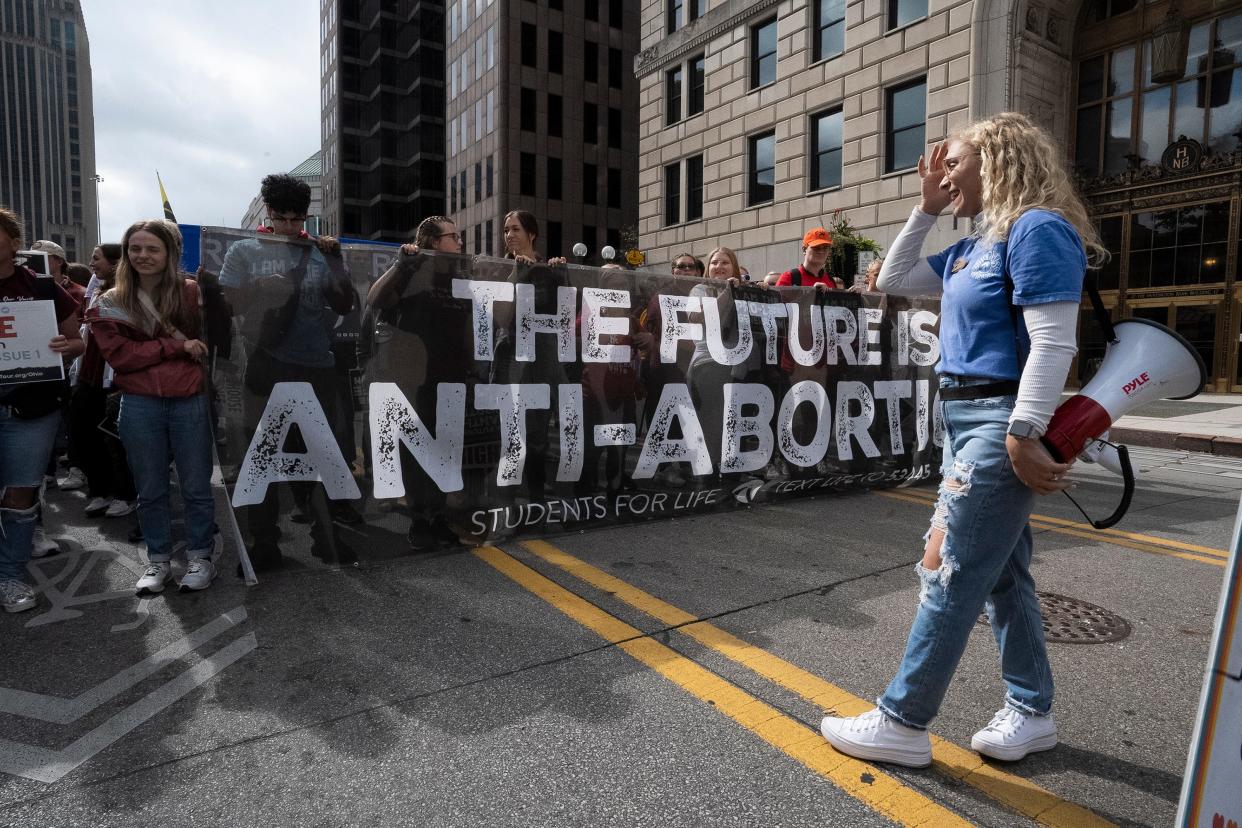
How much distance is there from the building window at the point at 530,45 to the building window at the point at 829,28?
26995mm

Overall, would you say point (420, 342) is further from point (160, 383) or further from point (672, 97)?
point (672, 97)

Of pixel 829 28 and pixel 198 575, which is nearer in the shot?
pixel 198 575

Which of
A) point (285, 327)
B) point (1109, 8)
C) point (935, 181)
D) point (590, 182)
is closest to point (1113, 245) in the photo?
point (1109, 8)

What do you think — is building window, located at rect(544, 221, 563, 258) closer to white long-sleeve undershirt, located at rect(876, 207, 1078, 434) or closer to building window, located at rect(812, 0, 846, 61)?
building window, located at rect(812, 0, 846, 61)

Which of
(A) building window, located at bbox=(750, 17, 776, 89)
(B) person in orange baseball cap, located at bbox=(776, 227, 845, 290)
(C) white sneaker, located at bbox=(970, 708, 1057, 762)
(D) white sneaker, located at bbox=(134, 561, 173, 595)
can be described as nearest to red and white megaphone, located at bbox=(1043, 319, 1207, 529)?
(C) white sneaker, located at bbox=(970, 708, 1057, 762)

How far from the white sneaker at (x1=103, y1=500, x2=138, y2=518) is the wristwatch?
5.97 m

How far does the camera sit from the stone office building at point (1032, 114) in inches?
701

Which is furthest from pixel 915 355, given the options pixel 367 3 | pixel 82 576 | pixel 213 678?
pixel 367 3

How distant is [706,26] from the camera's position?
83.7ft

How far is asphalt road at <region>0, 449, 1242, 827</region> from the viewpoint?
214 centimetres

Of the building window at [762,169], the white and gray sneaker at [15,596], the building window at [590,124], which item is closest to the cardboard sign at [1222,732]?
the white and gray sneaker at [15,596]

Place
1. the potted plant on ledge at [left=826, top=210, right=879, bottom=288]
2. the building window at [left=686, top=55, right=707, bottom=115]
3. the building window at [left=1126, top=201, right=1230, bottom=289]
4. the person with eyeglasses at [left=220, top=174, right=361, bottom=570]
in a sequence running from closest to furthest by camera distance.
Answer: the person with eyeglasses at [left=220, top=174, right=361, bottom=570] → the potted plant on ledge at [left=826, top=210, right=879, bottom=288] → the building window at [left=1126, top=201, right=1230, bottom=289] → the building window at [left=686, top=55, right=707, bottom=115]

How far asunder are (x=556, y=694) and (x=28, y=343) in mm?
3156

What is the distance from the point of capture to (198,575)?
3.89m
